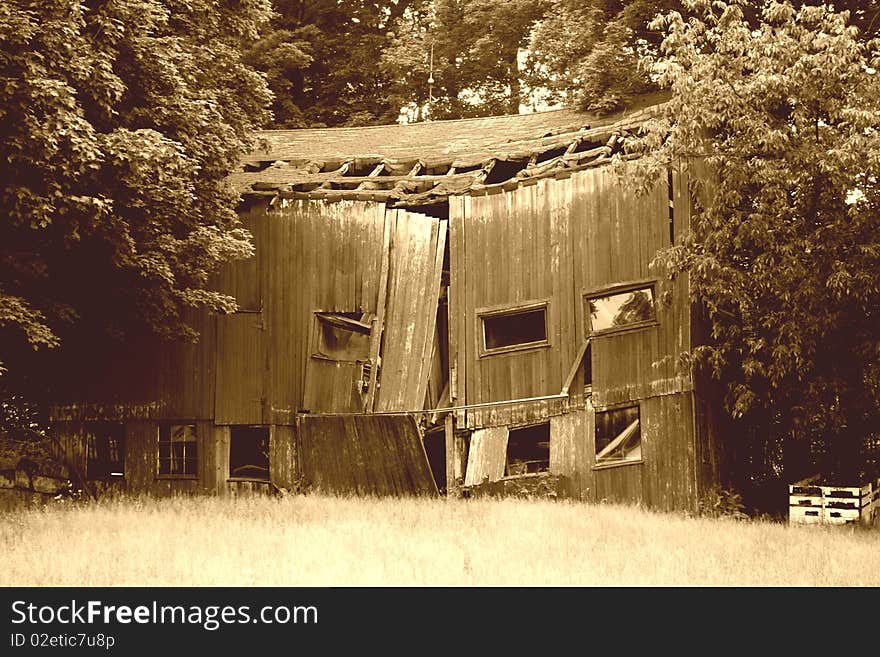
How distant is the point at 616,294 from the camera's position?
78.1 ft

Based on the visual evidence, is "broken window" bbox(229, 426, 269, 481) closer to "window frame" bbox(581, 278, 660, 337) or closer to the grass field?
the grass field

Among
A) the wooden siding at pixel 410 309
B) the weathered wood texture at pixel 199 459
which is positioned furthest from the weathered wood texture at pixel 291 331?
the weathered wood texture at pixel 199 459

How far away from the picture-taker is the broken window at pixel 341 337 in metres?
26.6

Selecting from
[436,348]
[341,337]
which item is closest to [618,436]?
[436,348]

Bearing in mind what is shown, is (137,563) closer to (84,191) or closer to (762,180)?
(84,191)

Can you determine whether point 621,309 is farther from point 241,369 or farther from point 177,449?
point 177,449

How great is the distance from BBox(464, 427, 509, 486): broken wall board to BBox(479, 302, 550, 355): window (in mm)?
1743

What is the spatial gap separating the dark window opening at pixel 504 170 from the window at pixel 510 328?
344cm

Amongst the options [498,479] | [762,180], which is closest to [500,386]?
[498,479]

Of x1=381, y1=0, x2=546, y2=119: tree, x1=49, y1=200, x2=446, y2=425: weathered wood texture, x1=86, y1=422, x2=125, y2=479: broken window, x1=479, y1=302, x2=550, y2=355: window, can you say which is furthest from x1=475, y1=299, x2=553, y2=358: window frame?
x1=381, y1=0, x2=546, y2=119: tree

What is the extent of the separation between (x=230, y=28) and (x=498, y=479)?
1200cm

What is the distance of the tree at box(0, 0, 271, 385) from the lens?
2036 cm

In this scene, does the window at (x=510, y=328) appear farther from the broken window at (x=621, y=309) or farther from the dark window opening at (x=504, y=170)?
the dark window opening at (x=504, y=170)

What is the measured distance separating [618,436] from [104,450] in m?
12.6
